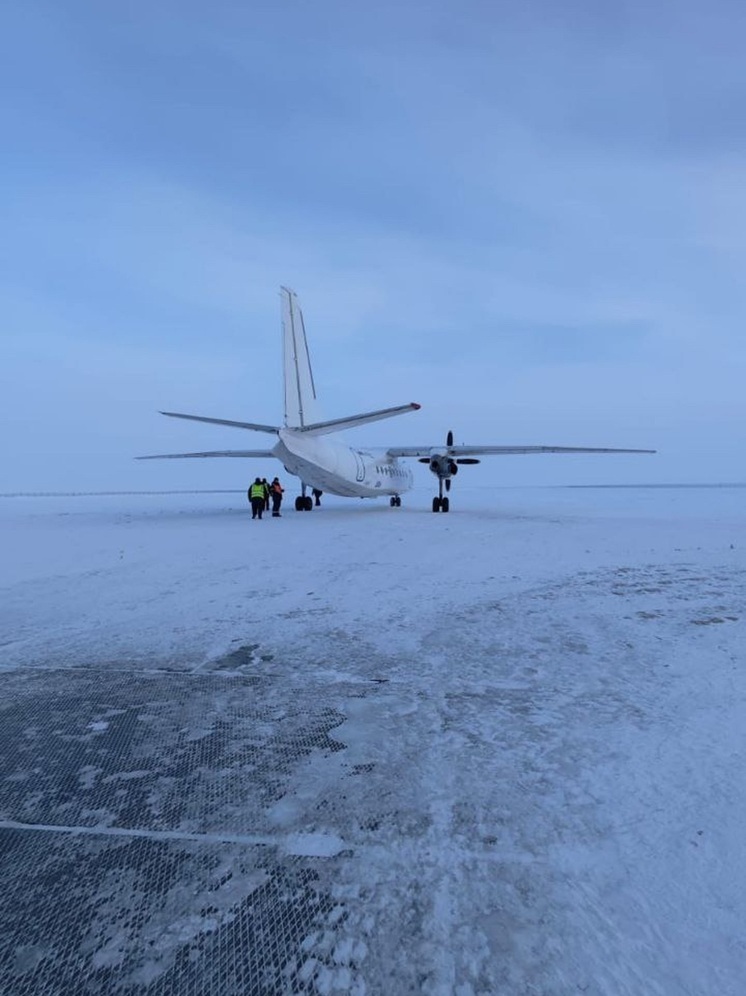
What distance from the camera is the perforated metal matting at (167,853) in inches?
73.7

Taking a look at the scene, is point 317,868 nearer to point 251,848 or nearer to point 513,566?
point 251,848

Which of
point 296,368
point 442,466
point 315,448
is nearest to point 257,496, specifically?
point 315,448

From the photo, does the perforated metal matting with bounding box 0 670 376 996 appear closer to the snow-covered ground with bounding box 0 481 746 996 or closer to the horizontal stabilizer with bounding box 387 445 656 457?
the snow-covered ground with bounding box 0 481 746 996

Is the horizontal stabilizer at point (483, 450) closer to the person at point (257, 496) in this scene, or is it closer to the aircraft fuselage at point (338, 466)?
the aircraft fuselage at point (338, 466)

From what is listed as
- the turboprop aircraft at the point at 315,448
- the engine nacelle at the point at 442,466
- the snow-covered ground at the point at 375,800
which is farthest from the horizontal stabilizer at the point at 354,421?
the snow-covered ground at the point at 375,800

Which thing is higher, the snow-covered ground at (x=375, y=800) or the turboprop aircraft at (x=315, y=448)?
the turboprop aircraft at (x=315, y=448)

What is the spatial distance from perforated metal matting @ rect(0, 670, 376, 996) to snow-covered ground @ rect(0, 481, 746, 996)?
1cm

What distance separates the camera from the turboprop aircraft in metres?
20.1

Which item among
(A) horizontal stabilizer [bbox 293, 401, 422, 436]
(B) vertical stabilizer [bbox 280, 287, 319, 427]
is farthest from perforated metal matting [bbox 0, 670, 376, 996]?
(B) vertical stabilizer [bbox 280, 287, 319, 427]

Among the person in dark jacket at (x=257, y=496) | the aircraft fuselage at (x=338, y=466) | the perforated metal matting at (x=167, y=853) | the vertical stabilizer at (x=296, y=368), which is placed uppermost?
the vertical stabilizer at (x=296, y=368)

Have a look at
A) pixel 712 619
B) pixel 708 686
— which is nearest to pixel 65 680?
pixel 708 686

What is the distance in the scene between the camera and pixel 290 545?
12.6m

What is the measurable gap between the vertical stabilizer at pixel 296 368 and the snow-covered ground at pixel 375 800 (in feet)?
50.2

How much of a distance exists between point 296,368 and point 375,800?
66.3 ft
